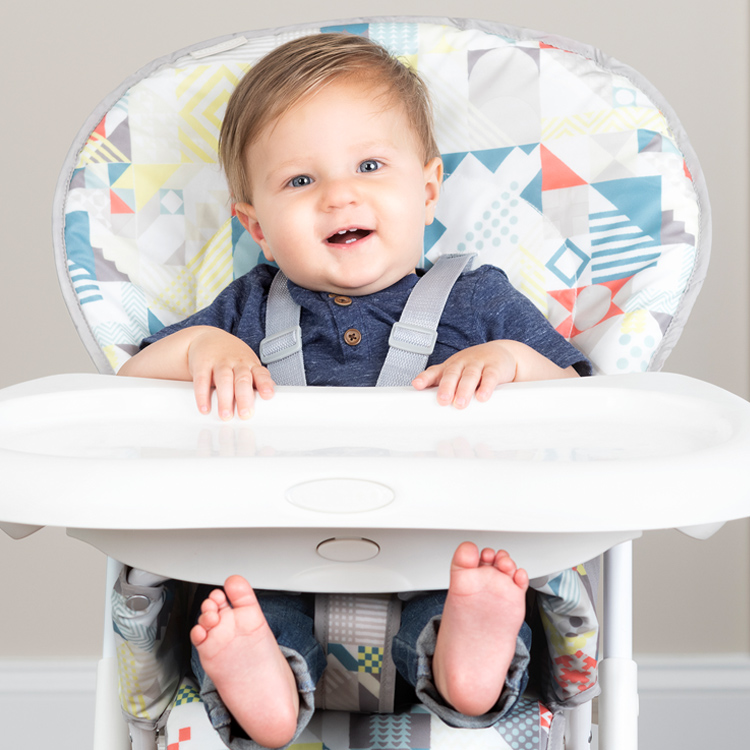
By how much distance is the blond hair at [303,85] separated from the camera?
Answer: 920 mm

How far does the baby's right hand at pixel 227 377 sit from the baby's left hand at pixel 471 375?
13cm

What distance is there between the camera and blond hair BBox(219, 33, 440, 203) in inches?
36.2

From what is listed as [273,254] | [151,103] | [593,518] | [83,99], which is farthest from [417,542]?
[83,99]

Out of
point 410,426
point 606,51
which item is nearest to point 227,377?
point 410,426

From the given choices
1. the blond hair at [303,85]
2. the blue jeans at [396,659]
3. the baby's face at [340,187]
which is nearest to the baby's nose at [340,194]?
the baby's face at [340,187]

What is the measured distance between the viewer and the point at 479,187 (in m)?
0.97

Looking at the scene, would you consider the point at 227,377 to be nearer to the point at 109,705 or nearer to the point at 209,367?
the point at 209,367

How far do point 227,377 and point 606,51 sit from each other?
3.24 ft

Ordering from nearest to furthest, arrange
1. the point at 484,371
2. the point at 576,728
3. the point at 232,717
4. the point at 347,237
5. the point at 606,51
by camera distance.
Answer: the point at 232,717 < the point at 484,371 < the point at 576,728 < the point at 347,237 < the point at 606,51

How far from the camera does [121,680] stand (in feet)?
2.32

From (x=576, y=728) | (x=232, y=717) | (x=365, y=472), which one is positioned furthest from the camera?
(x=576, y=728)

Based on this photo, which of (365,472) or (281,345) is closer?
(365,472)

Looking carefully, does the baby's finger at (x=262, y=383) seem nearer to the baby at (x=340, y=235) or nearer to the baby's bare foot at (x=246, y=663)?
the baby at (x=340, y=235)

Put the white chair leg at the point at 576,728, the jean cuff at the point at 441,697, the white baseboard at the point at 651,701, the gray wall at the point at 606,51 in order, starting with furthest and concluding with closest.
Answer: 1. the white baseboard at the point at 651,701
2. the gray wall at the point at 606,51
3. the white chair leg at the point at 576,728
4. the jean cuff at the point at 441,697
